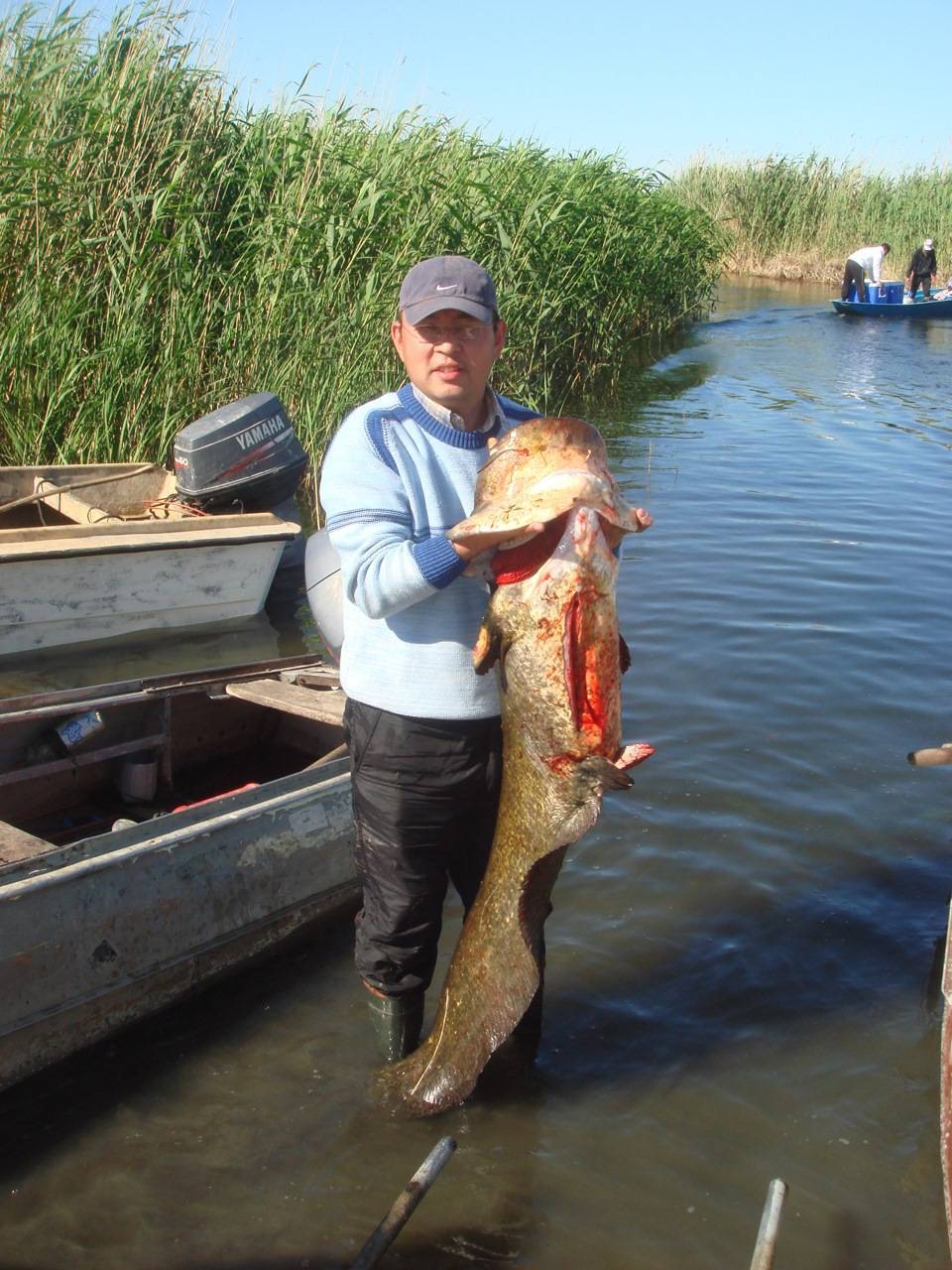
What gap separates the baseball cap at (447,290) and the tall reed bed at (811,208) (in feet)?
118

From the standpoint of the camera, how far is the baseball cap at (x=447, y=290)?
2.86 meters

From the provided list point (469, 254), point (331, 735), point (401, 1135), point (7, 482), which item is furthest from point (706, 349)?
point (401, 1135)

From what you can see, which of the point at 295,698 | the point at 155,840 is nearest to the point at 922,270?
the point at 295,698

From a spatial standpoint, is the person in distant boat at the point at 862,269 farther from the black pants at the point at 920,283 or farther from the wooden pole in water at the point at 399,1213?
the wooden pole in water at the point at 399,1213

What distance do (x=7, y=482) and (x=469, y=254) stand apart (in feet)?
18.3

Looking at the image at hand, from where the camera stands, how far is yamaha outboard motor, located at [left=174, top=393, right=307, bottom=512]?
8.18 metres

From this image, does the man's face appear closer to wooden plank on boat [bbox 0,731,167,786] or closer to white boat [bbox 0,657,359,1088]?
white boat [bbox 0,657,359,1088]

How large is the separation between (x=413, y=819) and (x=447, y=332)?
1.24 meters

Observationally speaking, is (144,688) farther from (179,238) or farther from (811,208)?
(811,208)

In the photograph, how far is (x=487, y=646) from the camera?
2.78m

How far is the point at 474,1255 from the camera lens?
10.7ft

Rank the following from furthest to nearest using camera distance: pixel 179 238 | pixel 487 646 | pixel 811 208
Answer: pixel 811 208, pixel 179 238, pixel 487 646

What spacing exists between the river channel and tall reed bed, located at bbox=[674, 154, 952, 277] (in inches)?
1268

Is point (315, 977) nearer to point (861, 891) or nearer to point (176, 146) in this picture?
point (861, 891)
